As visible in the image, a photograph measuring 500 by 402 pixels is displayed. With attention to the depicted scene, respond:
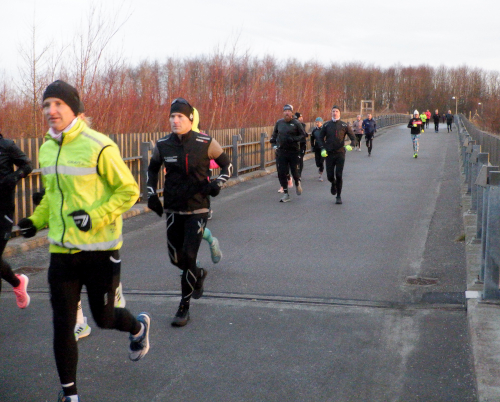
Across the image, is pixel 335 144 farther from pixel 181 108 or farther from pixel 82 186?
pixel 82 186

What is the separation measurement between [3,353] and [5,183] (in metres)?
1.55

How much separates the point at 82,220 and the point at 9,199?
226 centimetres

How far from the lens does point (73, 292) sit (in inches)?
147

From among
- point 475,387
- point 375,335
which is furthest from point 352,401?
point 375,335

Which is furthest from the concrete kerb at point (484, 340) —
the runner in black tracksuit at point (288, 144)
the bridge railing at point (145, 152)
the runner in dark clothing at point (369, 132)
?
the runner in dark clothing at point (369, 132)

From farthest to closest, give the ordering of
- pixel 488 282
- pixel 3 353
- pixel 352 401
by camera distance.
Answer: pixel 488 282 < pixel 3 353 < pixel 352 401

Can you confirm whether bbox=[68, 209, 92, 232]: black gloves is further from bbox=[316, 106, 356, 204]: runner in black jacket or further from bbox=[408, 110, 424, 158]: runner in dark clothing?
bbox=[408, 110, 424, 158]: runner in dark clothing

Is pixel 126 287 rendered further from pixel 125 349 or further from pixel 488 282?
pixel 488 282

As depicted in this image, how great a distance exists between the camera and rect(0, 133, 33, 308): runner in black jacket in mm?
5402

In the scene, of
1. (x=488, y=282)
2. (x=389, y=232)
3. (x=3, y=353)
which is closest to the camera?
(x=3, y=353)

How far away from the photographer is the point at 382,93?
125m

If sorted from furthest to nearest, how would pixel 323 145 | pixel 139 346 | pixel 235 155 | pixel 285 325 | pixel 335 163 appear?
pixel 235 155 → pixel 323 145 → pixel 335 163 → pixel 285 325 → pixel 139 346

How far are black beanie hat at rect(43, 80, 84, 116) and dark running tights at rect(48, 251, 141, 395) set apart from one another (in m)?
0.86

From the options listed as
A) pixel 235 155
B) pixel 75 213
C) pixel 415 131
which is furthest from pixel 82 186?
pixel 415 131
